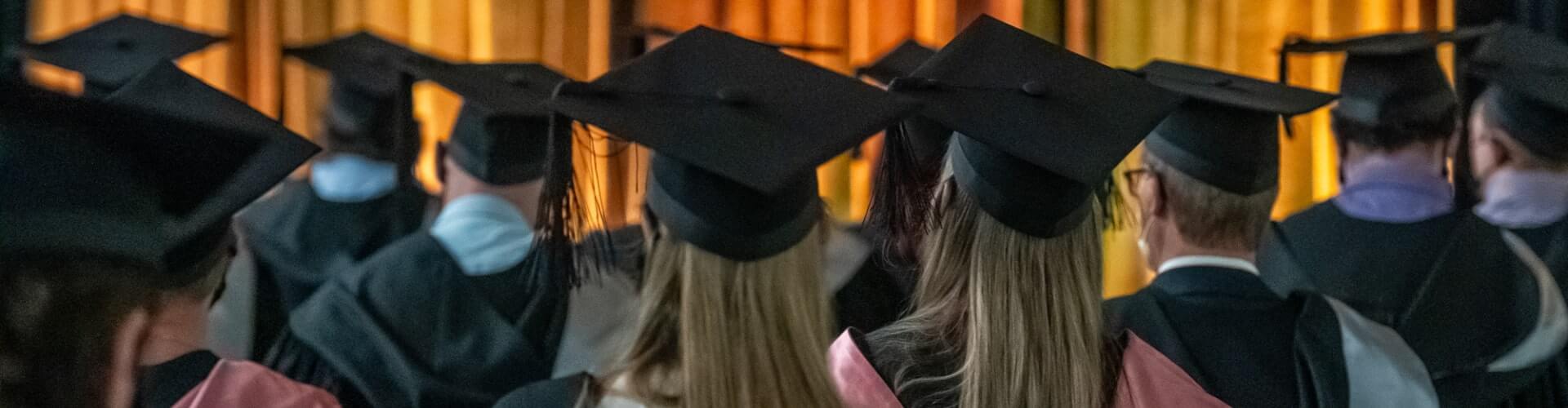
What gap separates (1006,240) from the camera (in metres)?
1.92

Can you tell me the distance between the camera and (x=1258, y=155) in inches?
102

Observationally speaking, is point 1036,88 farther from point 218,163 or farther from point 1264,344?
point 218,163

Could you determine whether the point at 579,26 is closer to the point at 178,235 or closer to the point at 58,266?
the point at 178,235

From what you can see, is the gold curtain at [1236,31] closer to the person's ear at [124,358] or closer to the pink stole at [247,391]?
the pink stole at [247,391]

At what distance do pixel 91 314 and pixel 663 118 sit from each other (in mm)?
632

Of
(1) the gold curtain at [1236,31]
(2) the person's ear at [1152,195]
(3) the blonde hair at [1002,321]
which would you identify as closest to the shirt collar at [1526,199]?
(2) the person's ear at [1152,195]

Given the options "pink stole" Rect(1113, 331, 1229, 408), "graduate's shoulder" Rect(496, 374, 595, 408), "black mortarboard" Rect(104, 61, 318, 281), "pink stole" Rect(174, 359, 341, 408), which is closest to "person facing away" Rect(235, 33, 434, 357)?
"black mortarboard" Rect(104, 61, 318, 281)

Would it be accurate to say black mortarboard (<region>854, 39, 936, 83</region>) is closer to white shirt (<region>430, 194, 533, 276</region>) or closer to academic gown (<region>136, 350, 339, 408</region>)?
white shirt (<region>430, 194, 533, 276</region>)

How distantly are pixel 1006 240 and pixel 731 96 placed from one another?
15.7 inches

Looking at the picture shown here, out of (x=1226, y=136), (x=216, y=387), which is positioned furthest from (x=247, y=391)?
(x=1226, y=136)

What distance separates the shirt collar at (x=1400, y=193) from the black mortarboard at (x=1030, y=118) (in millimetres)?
1119

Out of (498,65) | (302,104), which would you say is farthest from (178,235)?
(302,104)

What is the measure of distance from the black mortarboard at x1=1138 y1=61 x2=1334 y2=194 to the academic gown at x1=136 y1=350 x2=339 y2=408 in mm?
1398

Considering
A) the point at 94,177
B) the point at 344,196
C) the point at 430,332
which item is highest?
the point at 94,177
